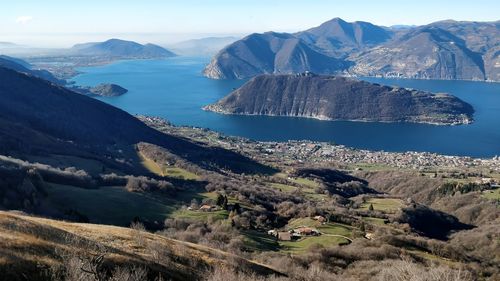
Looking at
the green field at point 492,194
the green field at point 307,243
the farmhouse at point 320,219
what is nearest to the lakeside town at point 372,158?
the green field at point 492,194

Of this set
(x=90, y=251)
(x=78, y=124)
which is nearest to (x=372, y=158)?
(x=78, y=124)

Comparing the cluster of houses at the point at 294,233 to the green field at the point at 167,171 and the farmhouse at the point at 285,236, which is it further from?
the green field at the point at 167,171

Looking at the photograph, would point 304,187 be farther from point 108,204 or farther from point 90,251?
point 90,251

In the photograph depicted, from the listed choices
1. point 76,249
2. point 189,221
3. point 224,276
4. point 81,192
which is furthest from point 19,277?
point 81,192

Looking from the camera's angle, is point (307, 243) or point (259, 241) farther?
point (307, 243)

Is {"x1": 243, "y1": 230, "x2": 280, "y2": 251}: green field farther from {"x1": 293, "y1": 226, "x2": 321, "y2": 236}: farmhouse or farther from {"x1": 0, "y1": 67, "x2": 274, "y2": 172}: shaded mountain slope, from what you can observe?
{"x1": 0, "y1": 67, "x2": 274, "y2": 172}: shaded mountain slope

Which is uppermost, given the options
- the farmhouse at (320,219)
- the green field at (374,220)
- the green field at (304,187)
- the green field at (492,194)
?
the farmhouse at (320,219)
